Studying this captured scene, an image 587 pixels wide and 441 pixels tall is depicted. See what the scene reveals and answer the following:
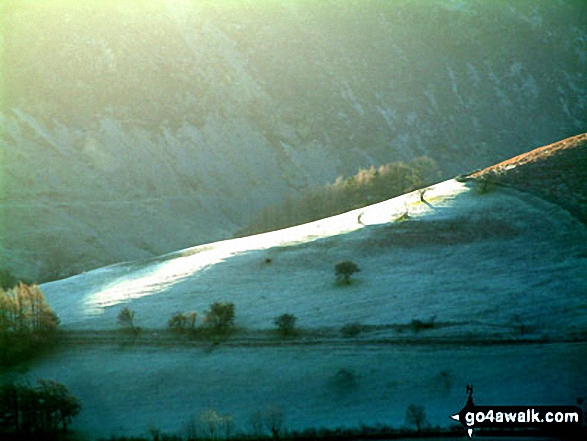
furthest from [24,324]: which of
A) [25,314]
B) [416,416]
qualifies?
[416,416]

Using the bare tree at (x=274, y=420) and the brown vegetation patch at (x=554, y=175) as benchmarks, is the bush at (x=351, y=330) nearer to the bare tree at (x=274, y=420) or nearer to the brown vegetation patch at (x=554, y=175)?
the bare tree at (x=274, y=420)

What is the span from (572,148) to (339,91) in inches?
4586

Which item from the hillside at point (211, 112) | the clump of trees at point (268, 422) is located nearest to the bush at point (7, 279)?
the hillside at point (211, 112)

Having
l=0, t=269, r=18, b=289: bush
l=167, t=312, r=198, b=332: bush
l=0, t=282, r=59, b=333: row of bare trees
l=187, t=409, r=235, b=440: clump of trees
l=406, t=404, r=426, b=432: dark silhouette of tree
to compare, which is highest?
l=0, t=269, r=18, b=289: bush

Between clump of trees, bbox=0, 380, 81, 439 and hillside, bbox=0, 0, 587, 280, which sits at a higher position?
hillside, bbox=0, 0, 587, 280

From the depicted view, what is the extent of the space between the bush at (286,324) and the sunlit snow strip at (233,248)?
377 inches

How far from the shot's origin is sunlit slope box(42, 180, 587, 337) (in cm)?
3891

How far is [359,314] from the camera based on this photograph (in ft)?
130

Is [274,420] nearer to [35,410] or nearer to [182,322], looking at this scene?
[35,410]

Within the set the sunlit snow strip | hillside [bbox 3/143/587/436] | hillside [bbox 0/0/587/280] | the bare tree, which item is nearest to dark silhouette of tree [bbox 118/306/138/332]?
hillside [bbox 3/143/587/436]

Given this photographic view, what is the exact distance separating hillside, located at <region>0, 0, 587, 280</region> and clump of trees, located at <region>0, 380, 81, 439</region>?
6160 centimetres

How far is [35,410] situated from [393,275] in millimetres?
19737

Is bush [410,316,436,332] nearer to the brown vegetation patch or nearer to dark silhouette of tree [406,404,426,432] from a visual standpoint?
dark silhouette of tree [406,404,426,432]

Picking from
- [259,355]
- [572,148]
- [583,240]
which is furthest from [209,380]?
[572,148]
